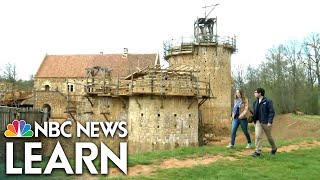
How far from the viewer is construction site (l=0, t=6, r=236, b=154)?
22750mm

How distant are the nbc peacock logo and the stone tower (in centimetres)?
1656

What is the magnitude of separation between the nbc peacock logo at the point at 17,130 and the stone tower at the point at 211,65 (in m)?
16.6

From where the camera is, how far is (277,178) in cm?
984

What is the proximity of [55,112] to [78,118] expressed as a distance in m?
12.0

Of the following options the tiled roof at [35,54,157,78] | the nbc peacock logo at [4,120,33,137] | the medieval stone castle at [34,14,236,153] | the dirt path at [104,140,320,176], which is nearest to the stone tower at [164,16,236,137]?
the medieval stone castle at [34,14,236,153]

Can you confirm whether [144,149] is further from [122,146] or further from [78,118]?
[122,146]

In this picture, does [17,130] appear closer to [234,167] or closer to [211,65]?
[234,167]

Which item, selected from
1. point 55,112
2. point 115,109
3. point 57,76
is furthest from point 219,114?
point 57,76

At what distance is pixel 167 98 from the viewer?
22.8 meters

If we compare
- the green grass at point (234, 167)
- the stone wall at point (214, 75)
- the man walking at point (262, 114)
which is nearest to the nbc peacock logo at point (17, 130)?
the green grass at point (234, 167)

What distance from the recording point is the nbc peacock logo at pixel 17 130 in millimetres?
20047

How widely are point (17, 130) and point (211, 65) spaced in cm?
1940

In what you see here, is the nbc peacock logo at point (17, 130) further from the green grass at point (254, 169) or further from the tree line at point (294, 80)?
the tree line at point (294, 80)

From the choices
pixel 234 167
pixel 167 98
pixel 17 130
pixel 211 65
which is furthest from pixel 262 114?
pixel 211 65
